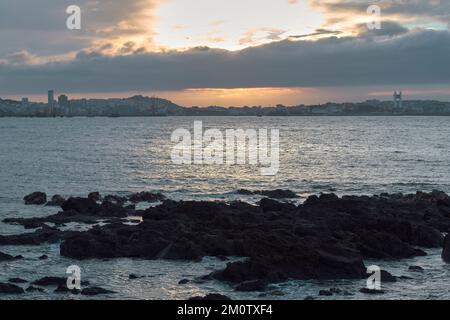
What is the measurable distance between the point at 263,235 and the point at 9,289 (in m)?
11.7

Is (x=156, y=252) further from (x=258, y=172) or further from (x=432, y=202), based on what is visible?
(x=258, y=172)

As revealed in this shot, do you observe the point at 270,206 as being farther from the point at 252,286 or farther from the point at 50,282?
the point at 50,282

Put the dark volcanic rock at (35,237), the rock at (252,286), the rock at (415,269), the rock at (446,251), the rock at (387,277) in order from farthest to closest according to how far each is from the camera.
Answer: the dark volcanic rock at (35,237) < the rock at (446,251) < the rock at (415,269) < the rock at (387,277) < the rock at (252,286)

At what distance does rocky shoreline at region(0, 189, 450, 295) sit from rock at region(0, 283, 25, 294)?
547 cm

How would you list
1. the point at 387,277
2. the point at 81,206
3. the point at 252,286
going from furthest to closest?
1. the point at 81,206
2. the point at 387,277
3. the point at 252,286

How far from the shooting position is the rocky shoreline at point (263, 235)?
2700 cm

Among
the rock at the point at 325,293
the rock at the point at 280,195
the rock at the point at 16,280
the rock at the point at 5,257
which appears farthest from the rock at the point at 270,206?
the rock at the point at 16,280

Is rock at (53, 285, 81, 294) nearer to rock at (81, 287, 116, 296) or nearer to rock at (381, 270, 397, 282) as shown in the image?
rock at (81, 287, 116, 296)

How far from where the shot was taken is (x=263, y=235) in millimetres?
29250

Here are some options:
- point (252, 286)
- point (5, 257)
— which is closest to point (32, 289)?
point (5, 257)

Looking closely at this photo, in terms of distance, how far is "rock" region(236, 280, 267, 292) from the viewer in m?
24.7

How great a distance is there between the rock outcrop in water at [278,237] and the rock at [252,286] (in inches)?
32.7

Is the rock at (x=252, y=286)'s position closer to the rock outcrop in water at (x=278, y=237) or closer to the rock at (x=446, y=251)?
the rock outcrop in water at (x=278, y=237)
